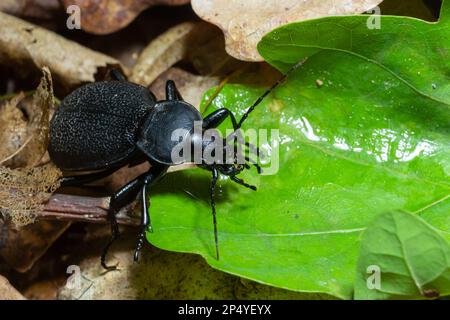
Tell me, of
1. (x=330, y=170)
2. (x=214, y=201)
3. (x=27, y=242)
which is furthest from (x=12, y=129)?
(x=330, y=170)

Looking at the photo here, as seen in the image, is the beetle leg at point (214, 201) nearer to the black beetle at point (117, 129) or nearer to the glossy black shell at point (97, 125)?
the black beetle at point (117, 129)

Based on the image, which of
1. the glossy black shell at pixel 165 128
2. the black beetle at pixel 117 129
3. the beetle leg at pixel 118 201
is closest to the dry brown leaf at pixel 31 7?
the black beetle at pixel 117 129

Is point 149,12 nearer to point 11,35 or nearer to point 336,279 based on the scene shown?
point 11,35

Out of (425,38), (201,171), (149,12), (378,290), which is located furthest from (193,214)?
(149,12)

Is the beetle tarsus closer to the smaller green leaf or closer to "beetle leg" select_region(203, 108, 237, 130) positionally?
"beetle leg" select_region(203, 108, 237, 130)

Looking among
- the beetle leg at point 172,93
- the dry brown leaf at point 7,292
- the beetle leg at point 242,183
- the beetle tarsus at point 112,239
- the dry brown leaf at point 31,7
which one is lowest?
the dry brown leaf at point 7,292
